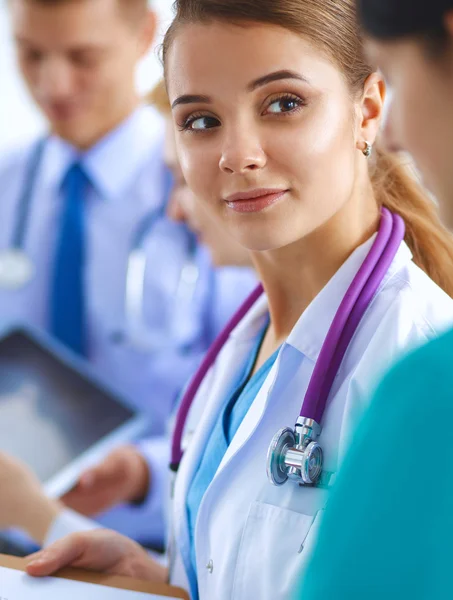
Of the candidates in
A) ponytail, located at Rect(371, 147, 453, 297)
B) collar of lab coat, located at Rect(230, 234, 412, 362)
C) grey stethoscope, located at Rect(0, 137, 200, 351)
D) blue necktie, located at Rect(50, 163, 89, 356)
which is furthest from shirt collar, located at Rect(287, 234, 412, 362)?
blue necktie, located at Rect(50, 163, 89, 356)

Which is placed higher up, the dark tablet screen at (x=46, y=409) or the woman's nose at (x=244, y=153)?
the woman's nose at (x=244, y=153)

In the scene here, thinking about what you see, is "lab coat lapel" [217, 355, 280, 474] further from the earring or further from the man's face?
the man's face

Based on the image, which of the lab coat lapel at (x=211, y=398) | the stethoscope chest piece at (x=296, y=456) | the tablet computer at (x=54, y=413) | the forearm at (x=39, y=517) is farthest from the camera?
the tablet computer at (x=54, y=413)

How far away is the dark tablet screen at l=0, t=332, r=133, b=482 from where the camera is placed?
1.42m

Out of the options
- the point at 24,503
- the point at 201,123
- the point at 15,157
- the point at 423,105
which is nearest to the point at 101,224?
the point at 15,157

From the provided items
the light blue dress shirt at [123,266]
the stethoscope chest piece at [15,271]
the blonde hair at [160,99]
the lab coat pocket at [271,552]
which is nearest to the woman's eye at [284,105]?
the lab coat pocket at [271,552]

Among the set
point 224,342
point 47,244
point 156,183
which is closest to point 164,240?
point 156,183

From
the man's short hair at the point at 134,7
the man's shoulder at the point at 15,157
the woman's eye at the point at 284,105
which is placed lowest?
the woman's eye at the point at 284,105

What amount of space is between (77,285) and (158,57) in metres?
0.95

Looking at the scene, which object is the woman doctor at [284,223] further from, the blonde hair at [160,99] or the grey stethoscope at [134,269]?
the grey stethoscope at [134,269]

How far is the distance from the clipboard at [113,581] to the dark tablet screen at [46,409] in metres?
0.40

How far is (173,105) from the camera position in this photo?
0.90 metres

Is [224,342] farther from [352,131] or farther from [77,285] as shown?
[77,285]

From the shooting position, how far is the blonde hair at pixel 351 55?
2.75 ft
